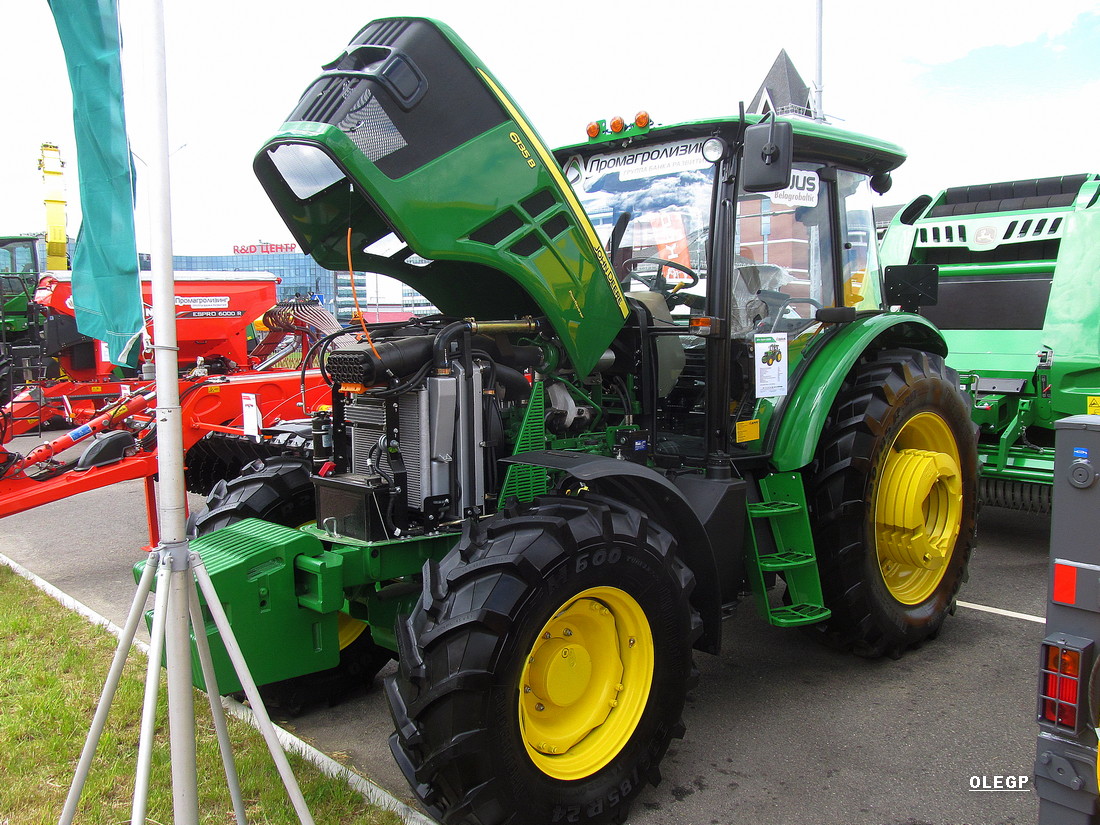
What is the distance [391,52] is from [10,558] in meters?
5.83

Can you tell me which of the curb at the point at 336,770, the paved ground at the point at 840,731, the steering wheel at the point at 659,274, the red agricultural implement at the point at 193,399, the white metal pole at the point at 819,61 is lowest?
the paved ground at the point at 840,731

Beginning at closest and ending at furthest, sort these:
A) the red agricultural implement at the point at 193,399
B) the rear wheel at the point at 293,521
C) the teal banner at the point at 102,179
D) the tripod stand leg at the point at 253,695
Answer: the tripod stand leg at the point at 253,695 < the teal banner at the point at 102,179 < the rear wheel at the point at 293,521 < the red agricultural implement at the point at 193,399

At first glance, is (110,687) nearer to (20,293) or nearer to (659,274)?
(659,274)

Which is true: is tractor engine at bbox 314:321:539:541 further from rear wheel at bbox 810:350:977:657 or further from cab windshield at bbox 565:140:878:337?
rear wheel at bbox 810:350:977:657

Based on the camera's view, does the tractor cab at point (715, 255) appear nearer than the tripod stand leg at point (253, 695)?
No

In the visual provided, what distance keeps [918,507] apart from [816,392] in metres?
0.80

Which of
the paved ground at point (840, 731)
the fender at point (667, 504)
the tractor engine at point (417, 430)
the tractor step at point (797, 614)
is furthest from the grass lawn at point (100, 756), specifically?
the tractor step at point (797, 614)

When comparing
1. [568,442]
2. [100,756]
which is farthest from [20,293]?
[568,442]

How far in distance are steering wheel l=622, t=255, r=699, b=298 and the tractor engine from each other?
39.8 inches

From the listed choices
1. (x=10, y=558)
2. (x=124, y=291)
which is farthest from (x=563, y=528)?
(x=10, y=558)

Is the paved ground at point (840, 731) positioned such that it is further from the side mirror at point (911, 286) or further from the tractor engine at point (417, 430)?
the side mirror at point (911, 286)

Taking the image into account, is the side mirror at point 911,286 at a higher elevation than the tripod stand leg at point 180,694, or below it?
higher

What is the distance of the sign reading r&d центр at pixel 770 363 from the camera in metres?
4.04

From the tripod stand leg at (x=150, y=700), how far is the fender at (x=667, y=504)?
127cm
